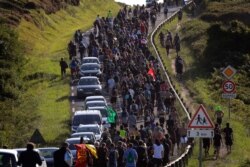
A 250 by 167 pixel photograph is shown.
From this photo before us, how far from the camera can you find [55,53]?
7581cm

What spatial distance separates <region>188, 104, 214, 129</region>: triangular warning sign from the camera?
24.6 meters

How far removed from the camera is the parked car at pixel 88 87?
53500 millimetres

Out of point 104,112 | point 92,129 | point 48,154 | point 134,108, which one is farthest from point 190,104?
point 48,154

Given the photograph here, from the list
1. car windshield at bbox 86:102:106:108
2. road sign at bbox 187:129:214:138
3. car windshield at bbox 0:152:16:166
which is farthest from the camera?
car windshield at bbox 86:102:106:108

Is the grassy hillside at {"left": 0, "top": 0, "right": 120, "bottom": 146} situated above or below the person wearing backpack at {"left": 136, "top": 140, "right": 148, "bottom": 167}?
above

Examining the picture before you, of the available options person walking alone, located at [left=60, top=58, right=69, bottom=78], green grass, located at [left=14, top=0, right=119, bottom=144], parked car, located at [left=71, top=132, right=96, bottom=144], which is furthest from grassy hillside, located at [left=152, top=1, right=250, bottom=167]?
green grass, located at [left=14, top=0, right=119, bottom=144]

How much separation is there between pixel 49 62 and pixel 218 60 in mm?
12409

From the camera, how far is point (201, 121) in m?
24.7

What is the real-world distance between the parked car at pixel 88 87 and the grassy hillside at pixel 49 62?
0.92 meters

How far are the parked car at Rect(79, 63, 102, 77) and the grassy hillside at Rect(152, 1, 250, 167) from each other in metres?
4.98

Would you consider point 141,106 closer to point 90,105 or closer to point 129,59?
point 90,105

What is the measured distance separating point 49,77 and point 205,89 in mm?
10809

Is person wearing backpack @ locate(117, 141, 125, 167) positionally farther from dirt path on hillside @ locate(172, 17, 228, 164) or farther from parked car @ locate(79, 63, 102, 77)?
parked car @ locate(79, 63, 102, 77)

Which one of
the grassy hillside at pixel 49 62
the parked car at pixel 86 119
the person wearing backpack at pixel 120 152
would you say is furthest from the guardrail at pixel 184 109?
the grassy hillside at pixel 49 62
